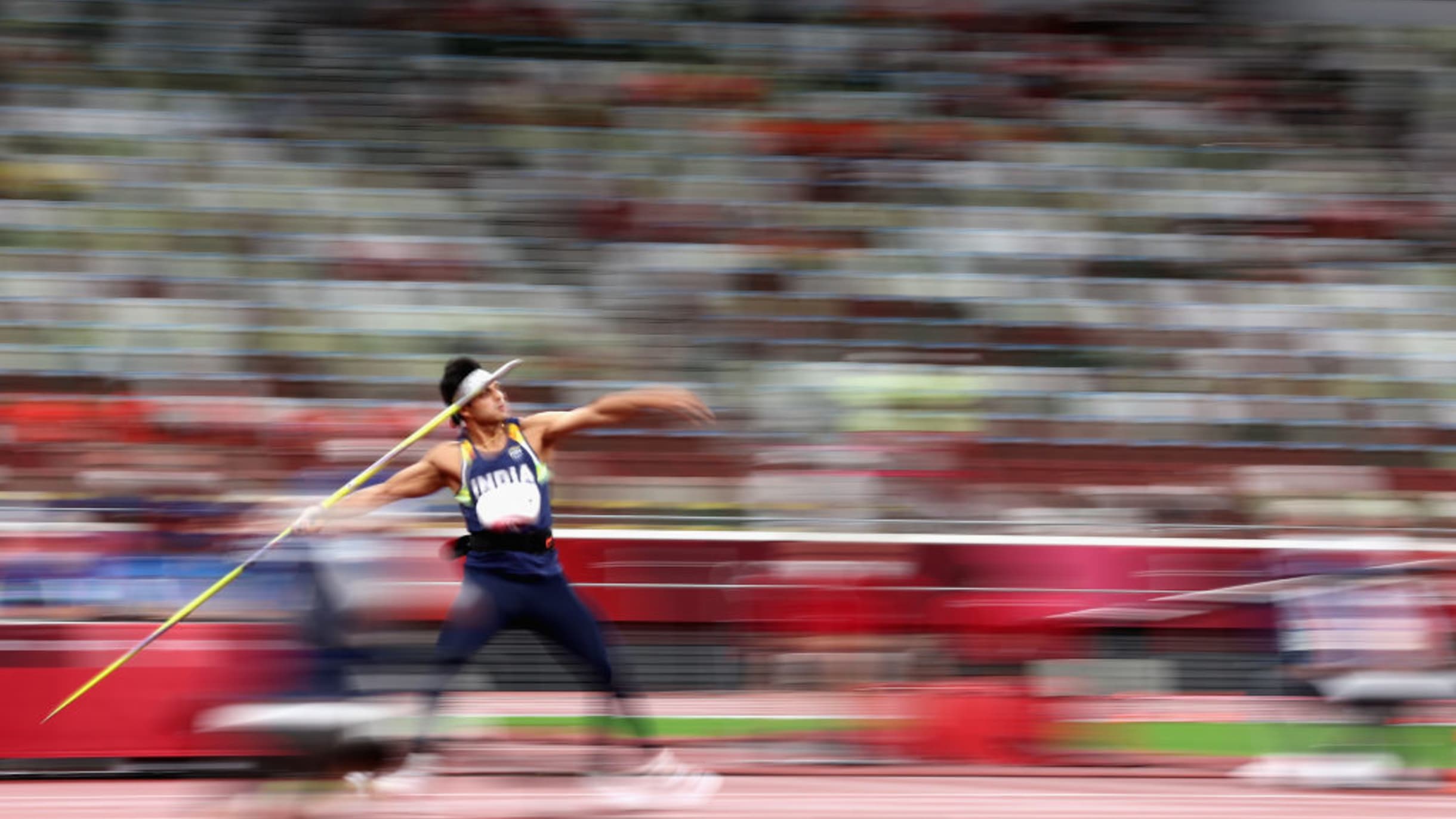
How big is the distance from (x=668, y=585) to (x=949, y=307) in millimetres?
2860

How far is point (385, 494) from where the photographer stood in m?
5.43

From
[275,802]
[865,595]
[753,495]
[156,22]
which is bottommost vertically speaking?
[275,802]

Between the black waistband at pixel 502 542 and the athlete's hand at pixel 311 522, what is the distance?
0.44 meters

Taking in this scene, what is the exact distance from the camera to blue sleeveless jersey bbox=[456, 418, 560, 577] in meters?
5.39

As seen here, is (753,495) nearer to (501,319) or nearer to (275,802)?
(501,319)

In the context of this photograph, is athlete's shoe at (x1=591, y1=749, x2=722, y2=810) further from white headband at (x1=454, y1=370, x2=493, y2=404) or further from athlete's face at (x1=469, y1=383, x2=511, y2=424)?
white headband at (x1=454, y1=370, x2=493, y2=404)

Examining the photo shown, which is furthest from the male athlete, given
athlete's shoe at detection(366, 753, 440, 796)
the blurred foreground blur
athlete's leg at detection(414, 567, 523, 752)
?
athlete's shoe at detection(366, 753, 440, 796)

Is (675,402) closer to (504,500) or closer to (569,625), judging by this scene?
(504,500)

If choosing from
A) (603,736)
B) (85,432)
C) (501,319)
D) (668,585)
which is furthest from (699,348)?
(603,736)

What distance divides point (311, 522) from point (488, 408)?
26.9 inches

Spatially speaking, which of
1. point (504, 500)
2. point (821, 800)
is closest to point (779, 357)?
point (821, 800)

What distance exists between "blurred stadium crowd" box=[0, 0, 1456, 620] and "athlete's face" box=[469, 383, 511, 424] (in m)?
2.55

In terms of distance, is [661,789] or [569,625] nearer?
[569,625]

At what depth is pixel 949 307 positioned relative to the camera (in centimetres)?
1006
